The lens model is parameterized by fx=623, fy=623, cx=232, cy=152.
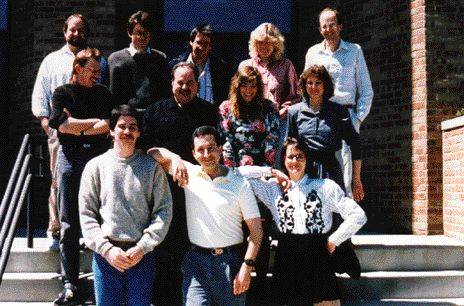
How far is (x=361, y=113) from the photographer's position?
545cm

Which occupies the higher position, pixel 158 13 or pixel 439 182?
pixel 158 13

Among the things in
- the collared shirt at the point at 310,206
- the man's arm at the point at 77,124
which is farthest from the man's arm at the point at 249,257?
the man's arm at the point at 77,124

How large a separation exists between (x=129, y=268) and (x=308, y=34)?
569cm

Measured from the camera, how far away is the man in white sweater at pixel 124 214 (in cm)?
355

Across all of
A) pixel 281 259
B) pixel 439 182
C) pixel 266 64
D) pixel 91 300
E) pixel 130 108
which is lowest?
pixel 91 300

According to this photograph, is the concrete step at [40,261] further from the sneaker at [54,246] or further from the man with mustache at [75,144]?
the man with mustache at [75,144]

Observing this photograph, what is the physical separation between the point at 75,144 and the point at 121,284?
133 cm

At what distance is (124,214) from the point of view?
3.58 metres

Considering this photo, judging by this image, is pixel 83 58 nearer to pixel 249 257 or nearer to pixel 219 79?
pixel 219 79

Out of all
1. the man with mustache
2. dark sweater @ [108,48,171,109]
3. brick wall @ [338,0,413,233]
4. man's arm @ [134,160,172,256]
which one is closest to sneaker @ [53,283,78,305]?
the man with mustache

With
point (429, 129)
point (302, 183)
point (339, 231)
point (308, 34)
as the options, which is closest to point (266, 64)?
point (302, 183)

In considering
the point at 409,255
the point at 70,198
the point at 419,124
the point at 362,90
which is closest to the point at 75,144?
the point at 70,198

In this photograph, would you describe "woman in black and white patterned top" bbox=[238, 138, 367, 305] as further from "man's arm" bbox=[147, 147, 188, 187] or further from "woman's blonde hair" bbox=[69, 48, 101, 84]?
"woman's blonde hair" bbox=[69, 48, 101, 84]

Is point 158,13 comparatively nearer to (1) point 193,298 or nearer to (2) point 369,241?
(2) point 369,241
